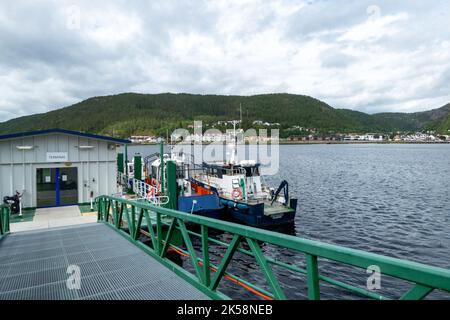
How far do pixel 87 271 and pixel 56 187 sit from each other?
43.6 feet

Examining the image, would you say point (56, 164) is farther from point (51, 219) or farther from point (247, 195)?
point (247, 195)

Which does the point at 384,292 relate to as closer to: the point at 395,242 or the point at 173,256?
the point at 395,242

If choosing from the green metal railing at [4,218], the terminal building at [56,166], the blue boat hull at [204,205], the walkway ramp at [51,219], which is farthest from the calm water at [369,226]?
the terminal building at [56,166]

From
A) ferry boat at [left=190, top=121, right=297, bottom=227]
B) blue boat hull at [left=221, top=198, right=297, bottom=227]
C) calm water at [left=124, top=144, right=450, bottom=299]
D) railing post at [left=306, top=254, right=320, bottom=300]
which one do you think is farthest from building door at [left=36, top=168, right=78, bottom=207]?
railing post at [left=306, top=254, right=320, bottom=300]

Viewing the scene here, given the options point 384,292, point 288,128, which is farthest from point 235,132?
point 288,128

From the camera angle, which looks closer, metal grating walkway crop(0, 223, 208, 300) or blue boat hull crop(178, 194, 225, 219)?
metal grating walkway crop(0, 223, 208, 300)

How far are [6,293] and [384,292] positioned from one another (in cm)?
1139

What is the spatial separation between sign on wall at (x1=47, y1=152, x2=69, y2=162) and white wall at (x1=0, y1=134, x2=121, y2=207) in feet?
0.52

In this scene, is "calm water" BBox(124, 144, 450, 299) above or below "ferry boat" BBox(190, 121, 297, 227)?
below

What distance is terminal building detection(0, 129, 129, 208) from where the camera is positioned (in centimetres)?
1527

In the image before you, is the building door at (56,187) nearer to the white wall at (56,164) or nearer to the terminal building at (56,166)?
the terminal building at (56,166)

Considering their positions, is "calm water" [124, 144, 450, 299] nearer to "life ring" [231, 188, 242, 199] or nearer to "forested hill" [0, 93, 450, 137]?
"life ring" [231, 188, 242, 199]

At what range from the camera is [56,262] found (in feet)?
19.4
